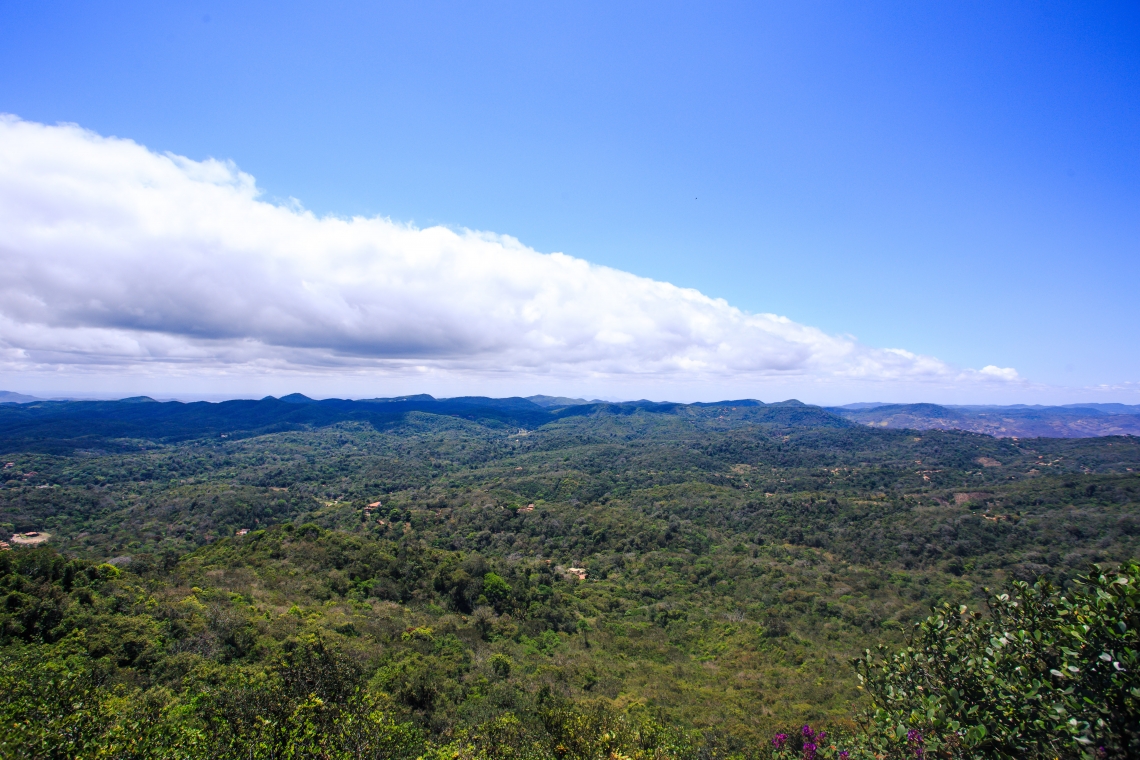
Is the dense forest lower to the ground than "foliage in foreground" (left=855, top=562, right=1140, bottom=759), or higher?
lower

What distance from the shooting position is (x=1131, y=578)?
697 cm

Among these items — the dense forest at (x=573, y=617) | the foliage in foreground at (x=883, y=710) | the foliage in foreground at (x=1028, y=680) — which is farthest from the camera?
the dense forest at (x=573, y=617)

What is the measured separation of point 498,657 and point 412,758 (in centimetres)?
1843

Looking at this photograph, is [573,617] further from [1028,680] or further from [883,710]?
[1028,680]

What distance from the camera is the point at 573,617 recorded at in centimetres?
4484

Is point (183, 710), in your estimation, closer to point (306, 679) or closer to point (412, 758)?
point (306, 679)

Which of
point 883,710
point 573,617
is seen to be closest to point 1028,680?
point 883,710

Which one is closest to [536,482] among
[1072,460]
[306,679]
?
[306,679]

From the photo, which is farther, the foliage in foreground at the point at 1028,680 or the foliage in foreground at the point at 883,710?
the foliage in foreground at the point at 883,710

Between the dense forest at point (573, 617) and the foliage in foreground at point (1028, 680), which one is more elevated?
the foliage in foreground at point (1028, 680)

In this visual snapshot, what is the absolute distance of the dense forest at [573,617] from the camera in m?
8.87

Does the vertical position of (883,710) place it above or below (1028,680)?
below

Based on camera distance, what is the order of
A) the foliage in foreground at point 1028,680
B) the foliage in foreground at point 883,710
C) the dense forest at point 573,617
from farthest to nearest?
the dense forest at point 573,617 < the foliage in foreground at point 883,710 < the foliage in foreground at point 1028,680

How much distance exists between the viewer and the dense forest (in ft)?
29.1
